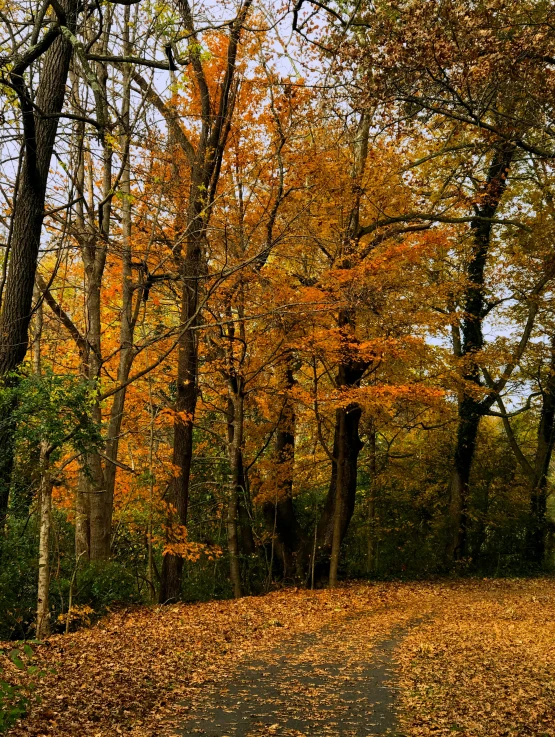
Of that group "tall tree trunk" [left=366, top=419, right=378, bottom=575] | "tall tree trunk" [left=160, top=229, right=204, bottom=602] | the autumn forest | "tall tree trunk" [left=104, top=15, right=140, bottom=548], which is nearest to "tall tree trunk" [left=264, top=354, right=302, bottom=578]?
the autumn forest

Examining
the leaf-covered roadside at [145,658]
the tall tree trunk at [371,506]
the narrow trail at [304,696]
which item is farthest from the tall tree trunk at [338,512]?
the narrow trail at [304,696]

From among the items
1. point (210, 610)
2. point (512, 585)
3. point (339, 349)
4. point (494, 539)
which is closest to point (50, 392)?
point (210, 610)

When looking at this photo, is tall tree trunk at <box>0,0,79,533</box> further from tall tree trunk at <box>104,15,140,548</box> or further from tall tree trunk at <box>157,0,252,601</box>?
tall tree trunk at <box>157,0,252,601</box>

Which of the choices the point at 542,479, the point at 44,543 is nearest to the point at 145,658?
the point at 44,543

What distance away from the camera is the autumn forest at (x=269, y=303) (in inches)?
271

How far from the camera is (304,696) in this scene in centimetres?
580

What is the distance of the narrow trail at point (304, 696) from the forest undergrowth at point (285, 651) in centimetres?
14

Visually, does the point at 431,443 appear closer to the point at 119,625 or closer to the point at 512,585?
the point at 512,585

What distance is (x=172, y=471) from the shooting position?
511 inches

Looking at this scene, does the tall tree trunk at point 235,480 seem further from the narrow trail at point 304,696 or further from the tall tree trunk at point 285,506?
the narrow trail at point 304,696

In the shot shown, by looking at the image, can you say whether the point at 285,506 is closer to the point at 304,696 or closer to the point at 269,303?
the point at 269,303

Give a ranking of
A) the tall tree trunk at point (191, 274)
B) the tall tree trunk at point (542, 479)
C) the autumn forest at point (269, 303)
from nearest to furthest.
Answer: the autumn forest at point (269, 303), the tall tree trunk at point (191, 274), the tall tree trunk at point (542, 479)

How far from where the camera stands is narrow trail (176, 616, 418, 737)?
16.0 ft

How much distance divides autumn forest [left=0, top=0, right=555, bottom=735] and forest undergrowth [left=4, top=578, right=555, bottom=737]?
39.7 inches
